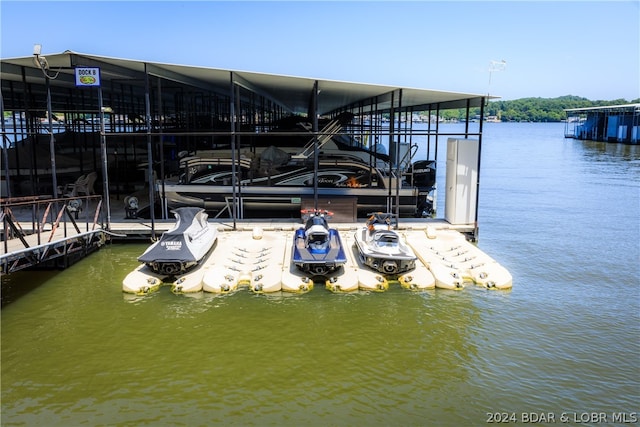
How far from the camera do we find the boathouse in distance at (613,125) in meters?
57.9

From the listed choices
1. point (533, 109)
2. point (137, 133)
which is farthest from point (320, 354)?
point (533, 109)

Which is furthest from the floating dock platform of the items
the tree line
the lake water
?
the tree line

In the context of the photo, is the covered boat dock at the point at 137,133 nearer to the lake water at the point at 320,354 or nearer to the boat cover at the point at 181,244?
the boat cover at the point at 181,244

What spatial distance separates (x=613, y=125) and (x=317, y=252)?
219 ft

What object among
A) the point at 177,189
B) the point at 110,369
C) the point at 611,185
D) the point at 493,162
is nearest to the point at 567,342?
the point at 110,369

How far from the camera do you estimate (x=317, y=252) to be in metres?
10.4

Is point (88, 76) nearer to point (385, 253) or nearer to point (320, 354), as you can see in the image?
point (385, 253)

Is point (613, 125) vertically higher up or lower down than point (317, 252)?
higher up

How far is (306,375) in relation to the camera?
705cm

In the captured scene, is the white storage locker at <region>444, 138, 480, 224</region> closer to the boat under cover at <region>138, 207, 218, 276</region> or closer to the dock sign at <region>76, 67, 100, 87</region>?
the boat under cover at <region>138, 207, 218, 276</region>

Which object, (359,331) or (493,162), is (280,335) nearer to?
(359,331)

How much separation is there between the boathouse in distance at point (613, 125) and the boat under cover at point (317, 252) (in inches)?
2186

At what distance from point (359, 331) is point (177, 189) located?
825cm

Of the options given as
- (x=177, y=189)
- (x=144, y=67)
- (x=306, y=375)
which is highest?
(x=144, y=67)
